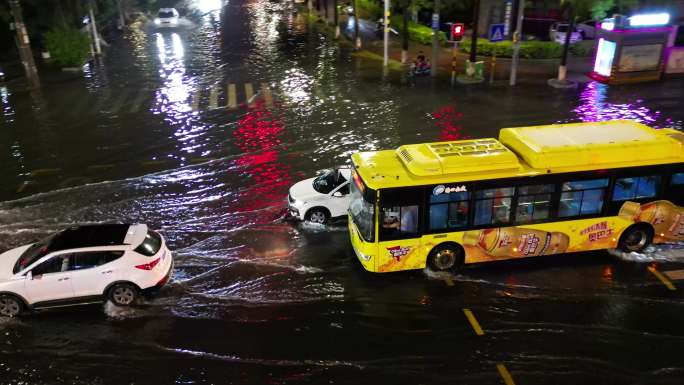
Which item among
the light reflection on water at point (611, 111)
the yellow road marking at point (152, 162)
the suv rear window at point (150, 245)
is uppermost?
the suv rear window at point (150, 245)

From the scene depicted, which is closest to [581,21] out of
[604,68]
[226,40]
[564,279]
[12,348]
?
[604,68]

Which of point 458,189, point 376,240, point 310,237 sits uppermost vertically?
point 458,189

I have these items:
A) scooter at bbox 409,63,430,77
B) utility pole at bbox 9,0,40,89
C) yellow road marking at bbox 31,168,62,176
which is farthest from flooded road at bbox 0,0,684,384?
utility pole at bbox 9,0,40,89

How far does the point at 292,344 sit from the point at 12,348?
589 centimetres

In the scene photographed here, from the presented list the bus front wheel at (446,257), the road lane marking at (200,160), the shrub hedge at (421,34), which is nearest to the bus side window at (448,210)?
the bus front wheel at (446,257)

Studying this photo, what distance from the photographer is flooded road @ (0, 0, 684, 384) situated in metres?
11.0

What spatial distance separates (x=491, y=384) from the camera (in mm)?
10281

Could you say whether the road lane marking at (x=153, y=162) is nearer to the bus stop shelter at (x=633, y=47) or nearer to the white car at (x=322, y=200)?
the white car at (x=322, y=200)

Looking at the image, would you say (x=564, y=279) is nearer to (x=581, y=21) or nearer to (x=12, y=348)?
(x=12, y=348)

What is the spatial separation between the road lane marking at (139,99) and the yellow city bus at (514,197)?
17599 millimetres

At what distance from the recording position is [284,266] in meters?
14.4

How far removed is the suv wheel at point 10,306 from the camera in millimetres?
12328

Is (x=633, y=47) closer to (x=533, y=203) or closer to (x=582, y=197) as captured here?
(x=582, y=197)

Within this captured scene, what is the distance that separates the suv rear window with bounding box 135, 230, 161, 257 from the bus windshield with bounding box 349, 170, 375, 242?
190 inches
